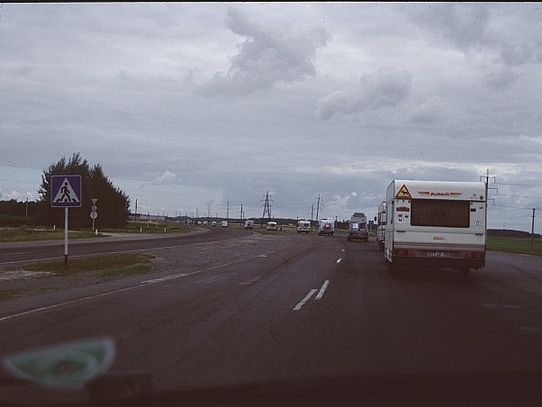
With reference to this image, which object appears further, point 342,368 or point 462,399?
point 342,368

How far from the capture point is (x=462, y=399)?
271 inches

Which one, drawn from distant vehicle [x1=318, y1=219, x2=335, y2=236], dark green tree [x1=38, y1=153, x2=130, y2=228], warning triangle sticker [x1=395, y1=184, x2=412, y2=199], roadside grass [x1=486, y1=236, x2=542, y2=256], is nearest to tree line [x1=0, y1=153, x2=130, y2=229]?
dark green tree [x1=38, y1=153, x2=130, y2=228]

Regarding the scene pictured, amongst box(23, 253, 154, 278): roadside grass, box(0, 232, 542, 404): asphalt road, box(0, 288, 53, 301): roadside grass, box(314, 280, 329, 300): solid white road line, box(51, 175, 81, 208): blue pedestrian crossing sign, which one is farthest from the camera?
box(23, 253, 154, 278): roadside grass

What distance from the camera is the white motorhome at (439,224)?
20703 mm

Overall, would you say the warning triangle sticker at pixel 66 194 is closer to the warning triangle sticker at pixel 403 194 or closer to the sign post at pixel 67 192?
the sign post at pixel 67 192

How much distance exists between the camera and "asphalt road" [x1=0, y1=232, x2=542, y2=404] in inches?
321

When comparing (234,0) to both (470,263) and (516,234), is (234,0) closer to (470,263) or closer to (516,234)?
(470,263)

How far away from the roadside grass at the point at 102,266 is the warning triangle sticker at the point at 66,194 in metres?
2.25

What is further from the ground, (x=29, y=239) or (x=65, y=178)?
(x=65, y=178)

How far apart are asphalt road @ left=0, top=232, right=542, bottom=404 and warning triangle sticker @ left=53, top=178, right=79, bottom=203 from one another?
12.7ft

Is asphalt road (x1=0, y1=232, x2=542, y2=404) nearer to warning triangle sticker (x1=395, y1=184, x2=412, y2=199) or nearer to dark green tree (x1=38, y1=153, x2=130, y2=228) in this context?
warning triangle sticker (x1=395, y1=184, x2=412, y2=199)

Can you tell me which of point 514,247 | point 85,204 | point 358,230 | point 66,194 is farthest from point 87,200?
point 66,194

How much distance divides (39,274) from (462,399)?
17.1m

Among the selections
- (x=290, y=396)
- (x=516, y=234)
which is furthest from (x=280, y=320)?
(x=516, y=234)
